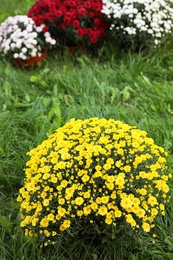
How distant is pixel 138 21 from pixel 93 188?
2.55 meters

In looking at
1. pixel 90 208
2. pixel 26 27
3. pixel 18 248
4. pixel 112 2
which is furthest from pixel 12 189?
pixel 112 2

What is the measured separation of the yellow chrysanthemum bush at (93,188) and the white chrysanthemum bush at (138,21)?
2.18 meters

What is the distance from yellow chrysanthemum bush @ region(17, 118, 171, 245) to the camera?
2121 mm

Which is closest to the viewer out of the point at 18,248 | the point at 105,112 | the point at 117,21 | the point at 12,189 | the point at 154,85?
the point at 18,248

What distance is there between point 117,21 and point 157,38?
0.45 meters

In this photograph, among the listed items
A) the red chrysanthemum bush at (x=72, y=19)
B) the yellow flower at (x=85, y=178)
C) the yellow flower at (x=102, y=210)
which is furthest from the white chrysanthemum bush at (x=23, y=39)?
the yellow flower at (x=102, y=210)

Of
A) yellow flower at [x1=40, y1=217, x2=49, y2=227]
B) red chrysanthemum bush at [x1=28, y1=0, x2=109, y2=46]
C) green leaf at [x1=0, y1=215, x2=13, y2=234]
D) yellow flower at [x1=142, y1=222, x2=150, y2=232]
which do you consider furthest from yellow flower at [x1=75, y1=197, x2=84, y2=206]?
red chrysanthemum bush at [x1=28, y1=0, x2=109, y2=46]

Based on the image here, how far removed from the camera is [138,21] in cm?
424

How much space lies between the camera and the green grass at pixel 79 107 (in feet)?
7.81

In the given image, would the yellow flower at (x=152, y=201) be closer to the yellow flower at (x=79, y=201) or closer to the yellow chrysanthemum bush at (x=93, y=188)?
the yellow chrysanthemum bush at (x=93, y=188)

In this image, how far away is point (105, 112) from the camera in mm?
3471

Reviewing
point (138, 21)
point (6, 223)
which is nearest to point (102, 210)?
point (6, 223)

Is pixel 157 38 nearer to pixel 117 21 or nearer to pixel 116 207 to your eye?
pixel 117 21

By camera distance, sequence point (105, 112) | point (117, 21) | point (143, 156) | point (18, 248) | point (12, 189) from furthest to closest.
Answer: point (117, 21), point (105, 112), point (12, 189), point (18, 248), point (143, 156)
